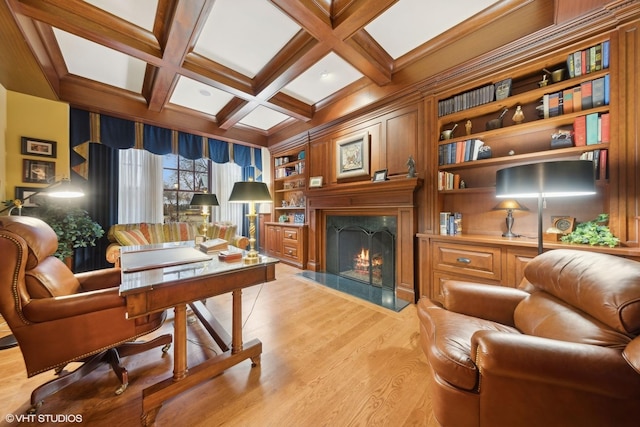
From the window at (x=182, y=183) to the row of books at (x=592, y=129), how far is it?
5224 mm

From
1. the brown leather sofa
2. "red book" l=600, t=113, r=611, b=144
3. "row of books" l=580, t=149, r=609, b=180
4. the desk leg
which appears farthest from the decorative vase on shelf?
the desk leg

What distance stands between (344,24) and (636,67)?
2.11 metres

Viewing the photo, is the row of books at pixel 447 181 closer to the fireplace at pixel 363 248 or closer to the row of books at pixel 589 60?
the fireplace at pixel 363 248

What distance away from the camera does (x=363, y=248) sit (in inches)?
135

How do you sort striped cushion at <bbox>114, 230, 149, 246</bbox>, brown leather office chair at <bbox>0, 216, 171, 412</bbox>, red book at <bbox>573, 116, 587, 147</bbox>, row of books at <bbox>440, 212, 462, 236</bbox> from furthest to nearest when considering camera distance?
striped cushion at <bbox>114, 230, 149, 246</bbox>
row of books at <bbox>440, 212, 462, 236</bbox>
red book at <bbox>573, 116, 587, 147</bbox>
brown leather office chair at <bbox>0, 216, 171, 412</bbox>

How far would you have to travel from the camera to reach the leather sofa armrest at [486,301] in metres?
1.42

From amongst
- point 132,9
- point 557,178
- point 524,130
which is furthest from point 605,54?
point 132,9

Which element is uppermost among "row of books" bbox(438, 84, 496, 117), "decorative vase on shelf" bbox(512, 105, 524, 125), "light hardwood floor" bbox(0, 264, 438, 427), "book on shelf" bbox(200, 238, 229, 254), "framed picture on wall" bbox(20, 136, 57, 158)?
"row of books" bbox(438, 84, 496, 117)

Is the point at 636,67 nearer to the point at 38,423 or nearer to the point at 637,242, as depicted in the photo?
the point at 637,242

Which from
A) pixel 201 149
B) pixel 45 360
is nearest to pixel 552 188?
pixel 45 360

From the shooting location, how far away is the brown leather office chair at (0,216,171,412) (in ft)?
3.56

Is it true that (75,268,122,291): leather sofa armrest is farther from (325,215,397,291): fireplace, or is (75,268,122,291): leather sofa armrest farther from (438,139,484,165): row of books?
(438,139,484,165): row of books

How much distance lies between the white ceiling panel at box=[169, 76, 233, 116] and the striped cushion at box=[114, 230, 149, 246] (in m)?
2.15

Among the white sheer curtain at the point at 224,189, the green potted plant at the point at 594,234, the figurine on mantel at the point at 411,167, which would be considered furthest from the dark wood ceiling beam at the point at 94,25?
the green potted plant at the point at 594,234
